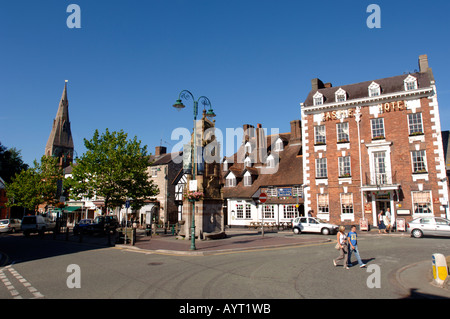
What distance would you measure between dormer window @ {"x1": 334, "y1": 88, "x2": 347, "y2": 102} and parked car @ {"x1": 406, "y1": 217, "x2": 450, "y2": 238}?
14480 mm

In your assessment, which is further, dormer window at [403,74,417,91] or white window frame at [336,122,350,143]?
white window frame at [336,122,350,143]

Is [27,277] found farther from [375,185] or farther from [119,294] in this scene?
[375,185]

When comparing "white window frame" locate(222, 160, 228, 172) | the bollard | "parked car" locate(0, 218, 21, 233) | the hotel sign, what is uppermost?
the hotel sign

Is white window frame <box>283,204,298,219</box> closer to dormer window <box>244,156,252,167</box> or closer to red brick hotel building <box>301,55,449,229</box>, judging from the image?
red brick hotel building <box>301,55,449,229</box>

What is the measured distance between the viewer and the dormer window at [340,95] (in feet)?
103

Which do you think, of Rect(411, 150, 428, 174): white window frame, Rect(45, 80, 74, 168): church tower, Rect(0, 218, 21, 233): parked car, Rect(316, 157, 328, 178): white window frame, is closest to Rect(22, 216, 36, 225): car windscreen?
Rect(0, 218, 21, 233): parked car

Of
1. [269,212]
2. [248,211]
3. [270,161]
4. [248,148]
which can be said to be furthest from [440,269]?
[248,148]

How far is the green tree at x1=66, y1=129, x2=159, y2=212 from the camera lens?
96.6ft

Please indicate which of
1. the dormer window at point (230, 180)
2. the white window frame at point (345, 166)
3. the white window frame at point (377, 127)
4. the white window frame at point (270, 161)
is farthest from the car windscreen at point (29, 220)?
the white window frame at point (377, 127)

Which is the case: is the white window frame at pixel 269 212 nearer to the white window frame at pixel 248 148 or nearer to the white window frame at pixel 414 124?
the white window frame at pixel 248 148

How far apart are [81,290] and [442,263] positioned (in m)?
9.76

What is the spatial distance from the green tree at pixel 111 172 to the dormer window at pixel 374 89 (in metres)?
24.4
